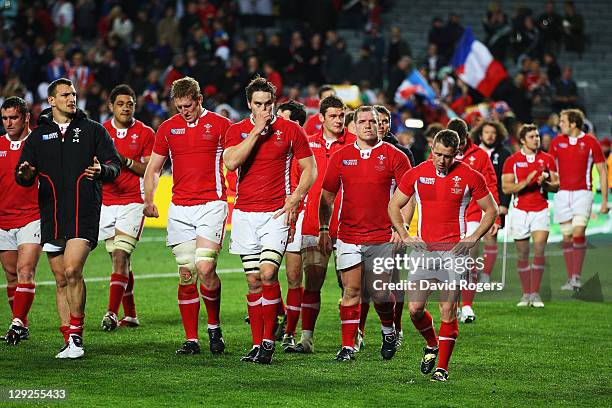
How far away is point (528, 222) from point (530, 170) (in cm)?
62

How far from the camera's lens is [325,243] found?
11.2m

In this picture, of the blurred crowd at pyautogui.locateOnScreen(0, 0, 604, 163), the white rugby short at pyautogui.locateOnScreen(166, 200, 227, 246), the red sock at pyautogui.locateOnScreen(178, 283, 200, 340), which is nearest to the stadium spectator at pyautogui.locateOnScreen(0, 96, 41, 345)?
→ the white rugby short at pyautogui.locateOnScreen(166, 200, 227, 246)

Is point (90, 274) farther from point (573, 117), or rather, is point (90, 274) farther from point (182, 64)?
point (182, 64)

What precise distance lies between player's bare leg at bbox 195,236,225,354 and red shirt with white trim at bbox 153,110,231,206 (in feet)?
1.30

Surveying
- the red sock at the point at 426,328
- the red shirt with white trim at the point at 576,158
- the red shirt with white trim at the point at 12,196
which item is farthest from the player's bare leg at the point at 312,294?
the red shirt with white trim at the point at 576,158

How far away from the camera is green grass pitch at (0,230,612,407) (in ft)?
29.7

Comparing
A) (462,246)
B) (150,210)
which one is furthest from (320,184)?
(462,246)

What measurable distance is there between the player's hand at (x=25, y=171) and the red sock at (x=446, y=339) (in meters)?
3.64

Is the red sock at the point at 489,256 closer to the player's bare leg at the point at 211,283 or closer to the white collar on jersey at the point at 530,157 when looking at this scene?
the white collar on jersey at the point at 530,157

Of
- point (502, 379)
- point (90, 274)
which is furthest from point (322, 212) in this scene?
point (90, 274)

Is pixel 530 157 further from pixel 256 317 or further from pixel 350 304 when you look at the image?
pixel 256 317

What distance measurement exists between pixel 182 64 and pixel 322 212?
57.5 ft

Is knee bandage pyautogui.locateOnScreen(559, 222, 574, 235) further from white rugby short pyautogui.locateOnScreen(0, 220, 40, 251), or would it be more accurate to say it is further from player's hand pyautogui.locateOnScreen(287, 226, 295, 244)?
white rugby short pyautogui.locateOnScreen(0, 220, 40, 251)

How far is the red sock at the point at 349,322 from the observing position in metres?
10.6
